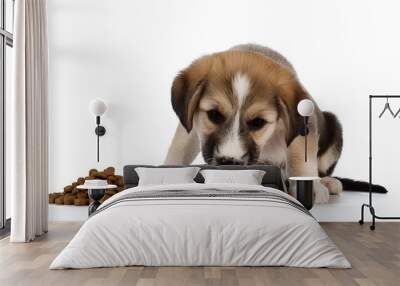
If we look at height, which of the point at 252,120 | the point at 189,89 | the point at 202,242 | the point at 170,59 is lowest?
the point at 202,242

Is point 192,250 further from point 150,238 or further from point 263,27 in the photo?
point 263,27

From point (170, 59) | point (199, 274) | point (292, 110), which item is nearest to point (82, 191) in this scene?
point (170, 59)

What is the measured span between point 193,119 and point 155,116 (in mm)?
499

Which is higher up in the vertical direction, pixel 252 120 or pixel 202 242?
pixel 252 120

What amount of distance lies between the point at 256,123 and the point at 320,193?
1.21 m

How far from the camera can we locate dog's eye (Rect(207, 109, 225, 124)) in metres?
7.53

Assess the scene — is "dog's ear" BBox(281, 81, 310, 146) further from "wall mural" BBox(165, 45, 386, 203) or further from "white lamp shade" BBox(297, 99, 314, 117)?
"white lamp shade" BBox(297, 99, 314, 117)

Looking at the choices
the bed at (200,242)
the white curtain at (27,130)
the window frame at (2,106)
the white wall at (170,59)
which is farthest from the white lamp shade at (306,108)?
the window frame at (2,106)

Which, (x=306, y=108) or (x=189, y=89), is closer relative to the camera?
(x=306, y=108)

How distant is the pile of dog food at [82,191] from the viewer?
7.60 meters

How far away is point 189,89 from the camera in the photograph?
25.4 feet

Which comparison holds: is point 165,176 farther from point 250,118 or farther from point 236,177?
point 250,118

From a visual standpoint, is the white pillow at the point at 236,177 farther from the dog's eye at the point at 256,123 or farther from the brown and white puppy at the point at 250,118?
the dog's eye at the point at 256,123

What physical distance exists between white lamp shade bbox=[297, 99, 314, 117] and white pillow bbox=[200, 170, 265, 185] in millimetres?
959
